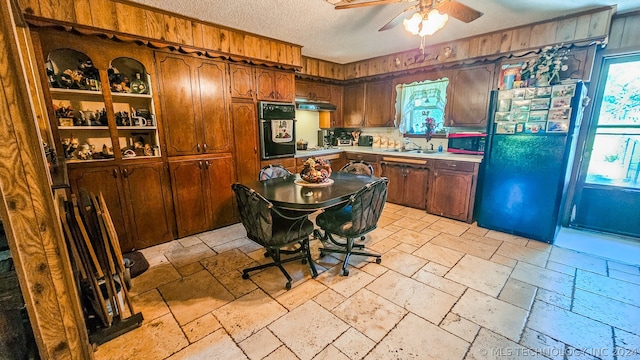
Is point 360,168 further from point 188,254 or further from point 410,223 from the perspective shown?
point 188,254

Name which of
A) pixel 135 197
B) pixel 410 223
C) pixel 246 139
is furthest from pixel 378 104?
pixel 135 197

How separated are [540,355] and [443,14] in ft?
7.83

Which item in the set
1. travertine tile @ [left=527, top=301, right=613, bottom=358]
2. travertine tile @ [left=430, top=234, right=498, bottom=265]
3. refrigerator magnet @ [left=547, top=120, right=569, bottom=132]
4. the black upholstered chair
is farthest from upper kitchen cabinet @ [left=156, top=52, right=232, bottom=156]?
refrigerator magnet @ [left=547, top=120, right=569, bottom=132]

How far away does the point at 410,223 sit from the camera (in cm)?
363

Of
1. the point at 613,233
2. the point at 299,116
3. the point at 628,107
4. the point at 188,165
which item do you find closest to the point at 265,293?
the point at 188,165

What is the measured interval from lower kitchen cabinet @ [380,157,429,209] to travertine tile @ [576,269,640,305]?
197cm

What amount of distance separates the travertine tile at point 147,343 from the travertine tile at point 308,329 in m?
0.62

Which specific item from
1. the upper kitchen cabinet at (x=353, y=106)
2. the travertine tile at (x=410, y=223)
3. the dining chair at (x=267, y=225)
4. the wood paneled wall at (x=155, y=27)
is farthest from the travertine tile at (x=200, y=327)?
the upper kitchen cabinet at (x=353, y=106)

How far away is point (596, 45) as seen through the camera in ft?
9.30

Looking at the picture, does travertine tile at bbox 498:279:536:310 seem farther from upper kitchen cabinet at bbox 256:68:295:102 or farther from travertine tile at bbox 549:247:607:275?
upper kitchen cabinet at bbox 256:68:295:102

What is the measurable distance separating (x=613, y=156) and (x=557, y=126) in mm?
1241

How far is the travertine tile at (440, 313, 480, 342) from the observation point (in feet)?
5.59

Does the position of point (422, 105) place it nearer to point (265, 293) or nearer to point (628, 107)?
point (628, 107)

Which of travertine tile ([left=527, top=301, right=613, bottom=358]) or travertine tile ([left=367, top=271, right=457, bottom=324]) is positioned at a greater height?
travertine tile ([left=367, top=271, right=457, bottom=324])
